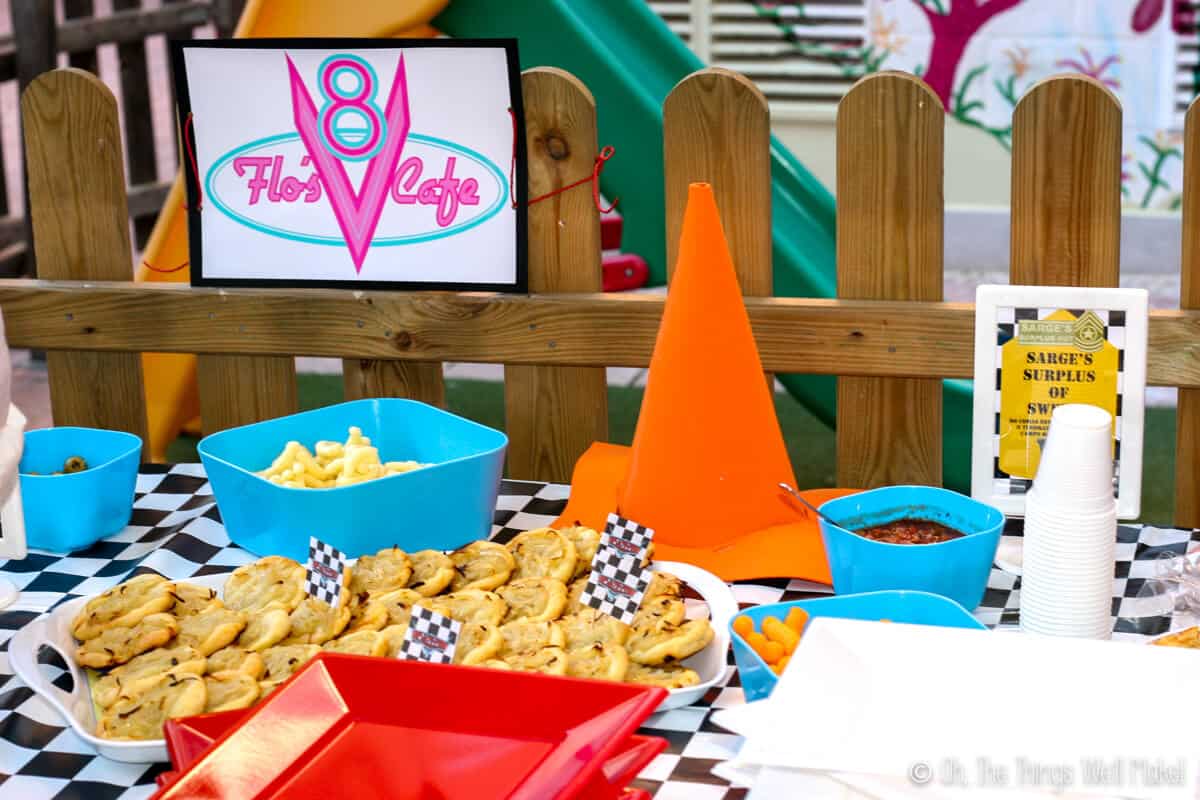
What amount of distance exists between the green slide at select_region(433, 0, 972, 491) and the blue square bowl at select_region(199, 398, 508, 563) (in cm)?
141

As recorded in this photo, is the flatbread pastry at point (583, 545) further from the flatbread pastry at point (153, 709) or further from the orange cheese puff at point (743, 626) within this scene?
the flatbread pastry at point (153, 709)

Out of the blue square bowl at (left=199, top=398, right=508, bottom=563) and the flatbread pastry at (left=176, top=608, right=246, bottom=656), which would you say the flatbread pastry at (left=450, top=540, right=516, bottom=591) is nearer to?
the blue square bowl at (left=199, top=398, right=508, bottom=563)

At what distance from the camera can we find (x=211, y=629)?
1.68 meters

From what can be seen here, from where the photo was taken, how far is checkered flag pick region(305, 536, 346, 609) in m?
1.72

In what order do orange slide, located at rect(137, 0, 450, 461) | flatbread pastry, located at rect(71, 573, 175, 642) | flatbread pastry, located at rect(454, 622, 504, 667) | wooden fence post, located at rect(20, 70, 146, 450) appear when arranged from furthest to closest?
orange slide, located at rect(137, 0, 450, 461) → wooden fence post, located at rect(20, 70, 146, 450) → flatbread pastry, located at rect(71, 573, 175, 642) → flatbread pastry, located at rect(454, 622, 504, 667)

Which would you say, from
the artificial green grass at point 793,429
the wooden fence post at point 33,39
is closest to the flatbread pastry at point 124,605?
the artificial green grass at point 793,429

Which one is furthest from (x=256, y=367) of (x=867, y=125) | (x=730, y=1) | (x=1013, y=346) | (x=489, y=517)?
(x=730, y=1)

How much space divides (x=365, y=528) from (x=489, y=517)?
194 mm

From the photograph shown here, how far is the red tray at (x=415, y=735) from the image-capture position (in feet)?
4.17

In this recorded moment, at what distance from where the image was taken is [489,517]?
2051 mm

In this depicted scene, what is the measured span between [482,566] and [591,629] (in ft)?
0.74

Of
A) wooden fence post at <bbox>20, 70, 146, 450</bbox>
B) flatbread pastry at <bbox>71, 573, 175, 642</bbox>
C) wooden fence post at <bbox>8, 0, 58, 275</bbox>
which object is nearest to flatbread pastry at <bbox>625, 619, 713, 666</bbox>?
flatbread pastry at <bbox>71, 573, 175, 642</bbox>

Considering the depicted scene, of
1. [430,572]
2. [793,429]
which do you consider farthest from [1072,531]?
[793,429]

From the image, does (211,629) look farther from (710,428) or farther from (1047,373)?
(1047,373)
